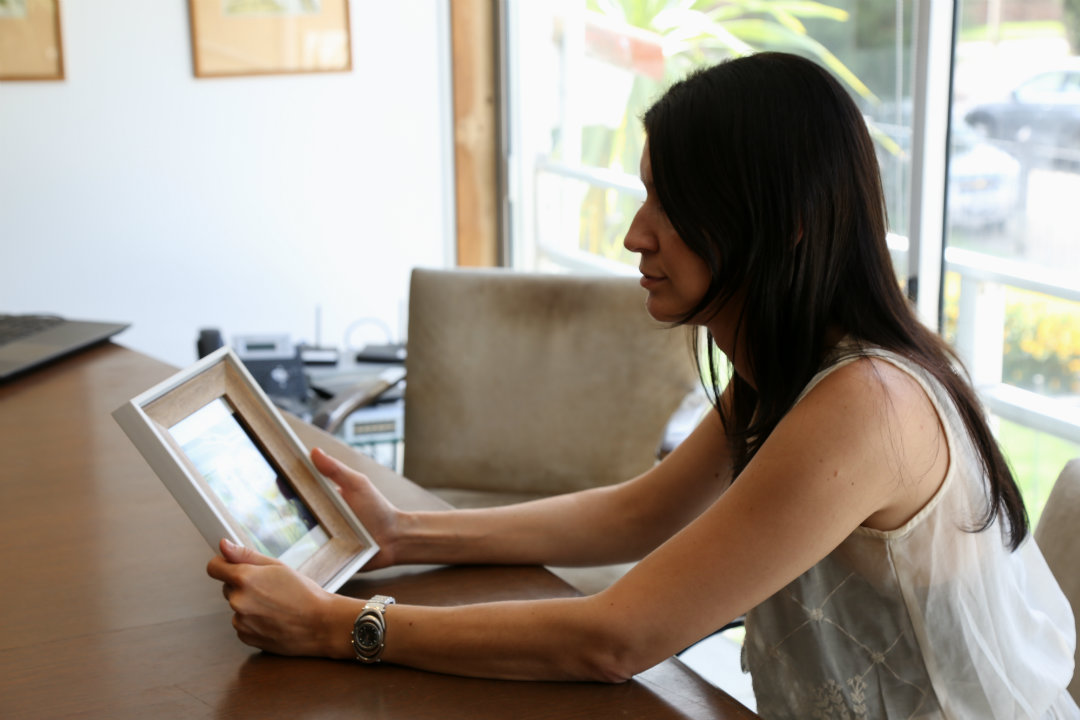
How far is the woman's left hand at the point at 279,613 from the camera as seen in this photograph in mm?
967

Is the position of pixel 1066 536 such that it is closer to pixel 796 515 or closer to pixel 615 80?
pixel 796 515

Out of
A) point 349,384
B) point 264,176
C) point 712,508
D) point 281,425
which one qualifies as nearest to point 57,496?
point 281,425

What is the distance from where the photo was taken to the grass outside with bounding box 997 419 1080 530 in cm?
232

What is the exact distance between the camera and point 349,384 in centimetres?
296

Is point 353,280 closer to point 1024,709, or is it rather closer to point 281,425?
point 281,425

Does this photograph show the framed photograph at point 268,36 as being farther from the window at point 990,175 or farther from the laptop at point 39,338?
the laptop at point 39,338

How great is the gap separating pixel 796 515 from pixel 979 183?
1.68 m

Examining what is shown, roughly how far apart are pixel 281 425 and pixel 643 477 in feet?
1.54

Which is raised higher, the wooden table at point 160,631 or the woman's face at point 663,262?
the woman's face at point 663,262

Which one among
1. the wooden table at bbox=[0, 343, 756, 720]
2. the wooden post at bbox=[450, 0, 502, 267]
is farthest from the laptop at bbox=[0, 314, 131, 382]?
the wooden post at bbox=[450, 0, 502, 267]

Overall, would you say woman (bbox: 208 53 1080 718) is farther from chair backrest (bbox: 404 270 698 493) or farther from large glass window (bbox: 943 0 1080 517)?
large glass window (bbox: 943 0 1080 517)

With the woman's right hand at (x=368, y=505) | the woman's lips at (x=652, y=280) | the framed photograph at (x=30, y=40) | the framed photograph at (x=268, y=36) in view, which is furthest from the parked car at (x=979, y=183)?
the framed photograph at (x=30, y=40)

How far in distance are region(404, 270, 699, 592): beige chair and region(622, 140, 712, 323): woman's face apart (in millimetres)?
1087

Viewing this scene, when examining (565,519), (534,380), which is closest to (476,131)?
(534,380)
